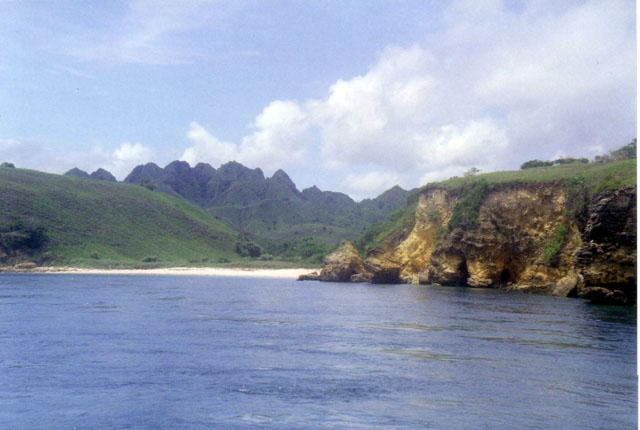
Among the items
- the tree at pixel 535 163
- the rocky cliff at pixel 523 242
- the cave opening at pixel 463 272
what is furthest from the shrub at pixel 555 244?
the tree at pixel 535 163

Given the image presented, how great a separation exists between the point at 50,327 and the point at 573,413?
22.0 m

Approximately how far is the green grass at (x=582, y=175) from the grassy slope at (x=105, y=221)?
64747mm

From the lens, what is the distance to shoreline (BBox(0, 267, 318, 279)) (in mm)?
85000

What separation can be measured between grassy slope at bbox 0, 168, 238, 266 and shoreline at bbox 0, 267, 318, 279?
461 centimetres

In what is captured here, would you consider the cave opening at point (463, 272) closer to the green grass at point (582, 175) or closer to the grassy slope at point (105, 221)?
the green grass at point (582, 175)

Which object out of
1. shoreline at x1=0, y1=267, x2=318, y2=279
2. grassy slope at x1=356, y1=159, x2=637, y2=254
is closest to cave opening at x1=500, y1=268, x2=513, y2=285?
grassy slope at x1=356, y1=159, x2=637, y2=254

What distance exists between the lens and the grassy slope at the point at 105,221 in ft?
323

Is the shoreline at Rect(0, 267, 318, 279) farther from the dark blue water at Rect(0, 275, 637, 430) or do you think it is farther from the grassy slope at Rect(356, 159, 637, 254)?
the dark blue water at Rect(0, 275, 637, 430)

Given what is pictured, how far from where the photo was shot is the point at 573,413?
516 inches

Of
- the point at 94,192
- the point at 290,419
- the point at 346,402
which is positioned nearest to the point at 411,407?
the point at 346,402

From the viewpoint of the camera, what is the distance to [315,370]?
1716 centimetres

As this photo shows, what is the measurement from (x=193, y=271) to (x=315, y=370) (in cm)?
7768

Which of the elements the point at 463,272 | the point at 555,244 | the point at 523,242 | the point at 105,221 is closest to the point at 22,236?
the point at 105,221

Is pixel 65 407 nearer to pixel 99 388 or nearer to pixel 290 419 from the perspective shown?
pixel 99 388
